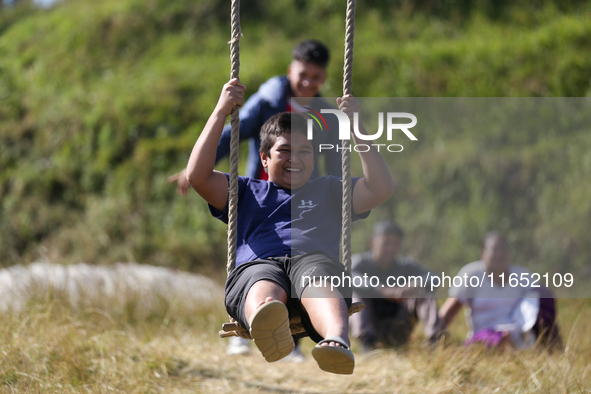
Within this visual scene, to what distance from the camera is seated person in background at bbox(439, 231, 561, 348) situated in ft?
13.5

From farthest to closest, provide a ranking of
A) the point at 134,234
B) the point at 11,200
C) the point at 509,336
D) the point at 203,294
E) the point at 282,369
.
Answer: the point at 11,200, the point at 134,234, the point at 203,294, the point at 509,336, the point at 282,369

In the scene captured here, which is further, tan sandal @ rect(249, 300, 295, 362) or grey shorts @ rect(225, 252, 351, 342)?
grey shorts @ rect(225, 252, 351, 342)

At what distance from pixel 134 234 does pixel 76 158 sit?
6.61 ft

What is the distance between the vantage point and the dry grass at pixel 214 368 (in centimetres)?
290

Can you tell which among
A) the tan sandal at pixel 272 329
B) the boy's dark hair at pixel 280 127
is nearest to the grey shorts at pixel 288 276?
the tan sandal at pixel 272 329

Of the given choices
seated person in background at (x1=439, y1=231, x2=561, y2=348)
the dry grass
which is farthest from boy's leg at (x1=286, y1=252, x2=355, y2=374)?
seated person in background at (x1=439, y1=231, x2=561, y2=348)

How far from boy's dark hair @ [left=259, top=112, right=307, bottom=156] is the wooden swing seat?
0.78 meters

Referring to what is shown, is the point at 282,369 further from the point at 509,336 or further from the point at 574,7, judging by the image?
the point at 574,7

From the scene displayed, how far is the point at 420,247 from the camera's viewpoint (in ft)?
28.1

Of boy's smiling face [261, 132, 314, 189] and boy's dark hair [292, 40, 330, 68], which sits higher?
boy's dark hair [292, 40, 330, 68]

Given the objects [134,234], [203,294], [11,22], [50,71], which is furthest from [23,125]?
[203,294]

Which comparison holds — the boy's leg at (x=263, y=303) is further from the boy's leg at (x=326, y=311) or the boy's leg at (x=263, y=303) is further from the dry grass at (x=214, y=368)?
the dry grass at (x=214, y=368)

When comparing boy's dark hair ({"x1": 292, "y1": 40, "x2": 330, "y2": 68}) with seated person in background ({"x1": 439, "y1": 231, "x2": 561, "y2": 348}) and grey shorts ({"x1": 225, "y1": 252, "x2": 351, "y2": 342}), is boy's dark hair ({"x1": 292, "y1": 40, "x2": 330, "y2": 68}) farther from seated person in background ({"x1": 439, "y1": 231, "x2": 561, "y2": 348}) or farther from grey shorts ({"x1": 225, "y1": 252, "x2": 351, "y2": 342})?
seated person in background ({"x1": 439, "y1": 231, "x2": 561, "y2": 348})

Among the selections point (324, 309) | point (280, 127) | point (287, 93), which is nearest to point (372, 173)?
point (280, 127)
